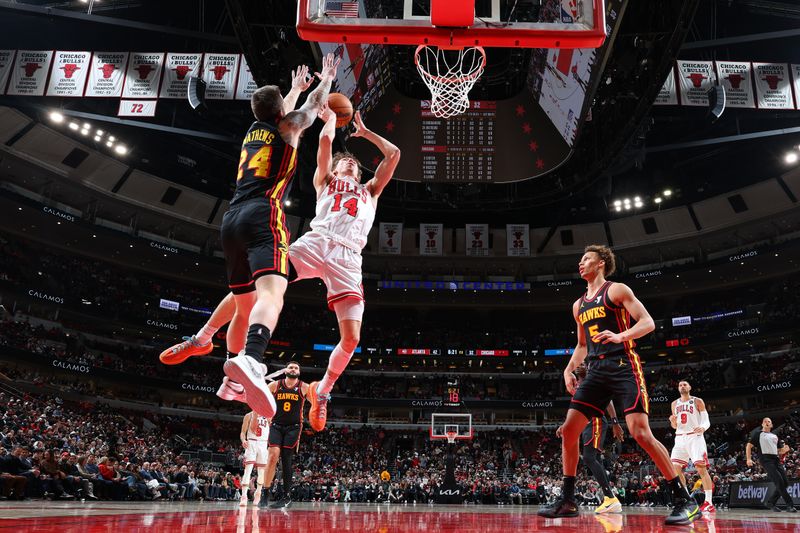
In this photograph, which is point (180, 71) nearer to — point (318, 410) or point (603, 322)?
point (318, 410)

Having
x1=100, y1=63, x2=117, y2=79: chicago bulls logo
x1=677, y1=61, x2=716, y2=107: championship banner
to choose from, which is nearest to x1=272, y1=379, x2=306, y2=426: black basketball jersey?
x1=100, y1=63, x2=117, y2=79: chicago bulls logo

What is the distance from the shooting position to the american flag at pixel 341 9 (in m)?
6.34

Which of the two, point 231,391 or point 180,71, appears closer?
point 231,391

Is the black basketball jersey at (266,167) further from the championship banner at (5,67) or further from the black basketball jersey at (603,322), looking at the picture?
the championship banner at (5,67)

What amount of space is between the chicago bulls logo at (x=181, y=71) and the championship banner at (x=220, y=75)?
1.47 ft

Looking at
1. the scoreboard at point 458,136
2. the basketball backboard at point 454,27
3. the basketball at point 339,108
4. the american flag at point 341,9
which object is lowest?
the basketball at point 339,108

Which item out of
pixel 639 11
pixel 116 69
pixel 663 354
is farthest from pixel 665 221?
pixel 116 69

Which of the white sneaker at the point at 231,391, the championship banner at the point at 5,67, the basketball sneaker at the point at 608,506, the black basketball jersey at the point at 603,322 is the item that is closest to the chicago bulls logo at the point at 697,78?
the basketball sneaker at the point at 608,506

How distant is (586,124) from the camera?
18172mm

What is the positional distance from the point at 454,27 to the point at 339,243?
2.71 metres

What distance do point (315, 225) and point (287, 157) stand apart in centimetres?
69

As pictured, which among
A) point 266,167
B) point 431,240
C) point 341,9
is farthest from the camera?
point 431,240

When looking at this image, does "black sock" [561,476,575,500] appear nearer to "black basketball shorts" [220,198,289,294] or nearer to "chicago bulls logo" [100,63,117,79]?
"black basketball shorts" [220,198,289,294]

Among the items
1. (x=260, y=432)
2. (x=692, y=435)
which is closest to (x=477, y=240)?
(x=692, y=435)
